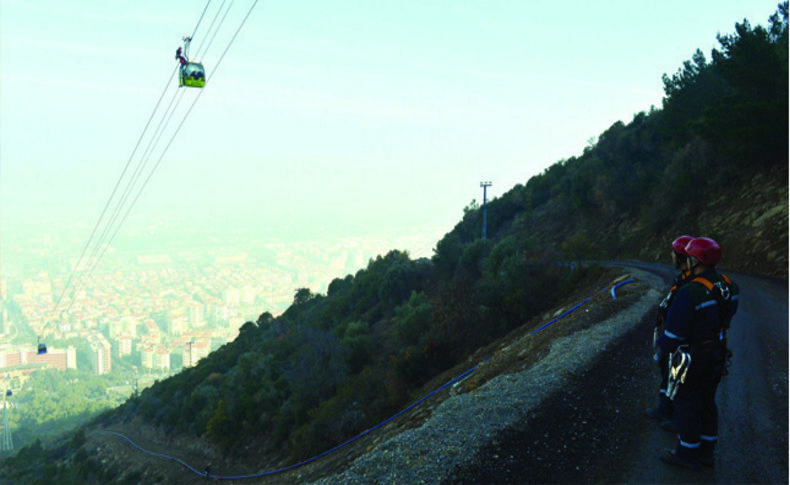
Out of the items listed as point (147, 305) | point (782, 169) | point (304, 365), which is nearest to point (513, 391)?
point (304, 365)

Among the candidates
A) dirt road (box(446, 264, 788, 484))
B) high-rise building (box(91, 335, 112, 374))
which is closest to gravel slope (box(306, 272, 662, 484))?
dirt road (box(446, 264, 788, 484))

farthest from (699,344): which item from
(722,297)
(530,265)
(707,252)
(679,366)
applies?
(530,265)

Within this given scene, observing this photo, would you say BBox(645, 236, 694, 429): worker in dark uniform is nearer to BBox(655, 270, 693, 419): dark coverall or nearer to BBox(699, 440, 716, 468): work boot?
BBox(655, 270, 693, 419): dark coverall

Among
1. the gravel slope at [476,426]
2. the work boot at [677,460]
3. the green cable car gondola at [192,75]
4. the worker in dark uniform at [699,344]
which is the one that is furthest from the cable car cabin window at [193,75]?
the work boot at [677,460]

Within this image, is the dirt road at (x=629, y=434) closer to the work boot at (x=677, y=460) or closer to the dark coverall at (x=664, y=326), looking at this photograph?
the work boot at (x=677, y=460)

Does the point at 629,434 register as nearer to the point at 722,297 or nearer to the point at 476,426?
the point at 476,426
